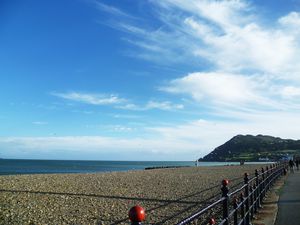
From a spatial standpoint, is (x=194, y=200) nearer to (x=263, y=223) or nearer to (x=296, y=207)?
(x=296, y=207)

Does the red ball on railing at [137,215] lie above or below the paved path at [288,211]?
above

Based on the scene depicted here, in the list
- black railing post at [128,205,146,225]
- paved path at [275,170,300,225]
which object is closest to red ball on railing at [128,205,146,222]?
black railing post at [128,205,146,225]

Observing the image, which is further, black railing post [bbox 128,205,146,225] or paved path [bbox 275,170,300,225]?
paved path [bbox 275,170,300,225]

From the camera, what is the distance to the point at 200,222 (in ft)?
39.3

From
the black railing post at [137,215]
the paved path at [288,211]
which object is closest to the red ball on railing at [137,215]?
the black railing post at [137,215]

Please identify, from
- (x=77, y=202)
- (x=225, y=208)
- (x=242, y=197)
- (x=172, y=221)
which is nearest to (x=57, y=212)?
(x=77, y=202)

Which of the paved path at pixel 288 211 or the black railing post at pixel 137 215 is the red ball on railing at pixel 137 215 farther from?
the paved path at pixel 288 211

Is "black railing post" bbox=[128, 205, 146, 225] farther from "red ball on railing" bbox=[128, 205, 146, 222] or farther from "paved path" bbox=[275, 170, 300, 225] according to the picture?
"paved path" bbox=[275, 170, 300, 225]

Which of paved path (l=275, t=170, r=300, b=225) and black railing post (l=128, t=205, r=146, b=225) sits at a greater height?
black railing post (l=128, t=205, r=146, b=225)

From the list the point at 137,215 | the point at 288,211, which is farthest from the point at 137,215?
the point at 288,211

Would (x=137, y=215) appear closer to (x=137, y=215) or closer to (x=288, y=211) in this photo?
(x=137, y=215)

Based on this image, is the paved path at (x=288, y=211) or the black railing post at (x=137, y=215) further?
the paved path at (x=288, y=211)

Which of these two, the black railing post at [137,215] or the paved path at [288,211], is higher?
the black railing post at [137,215]

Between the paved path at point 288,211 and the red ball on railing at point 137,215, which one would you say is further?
the paved path at point 288,211
